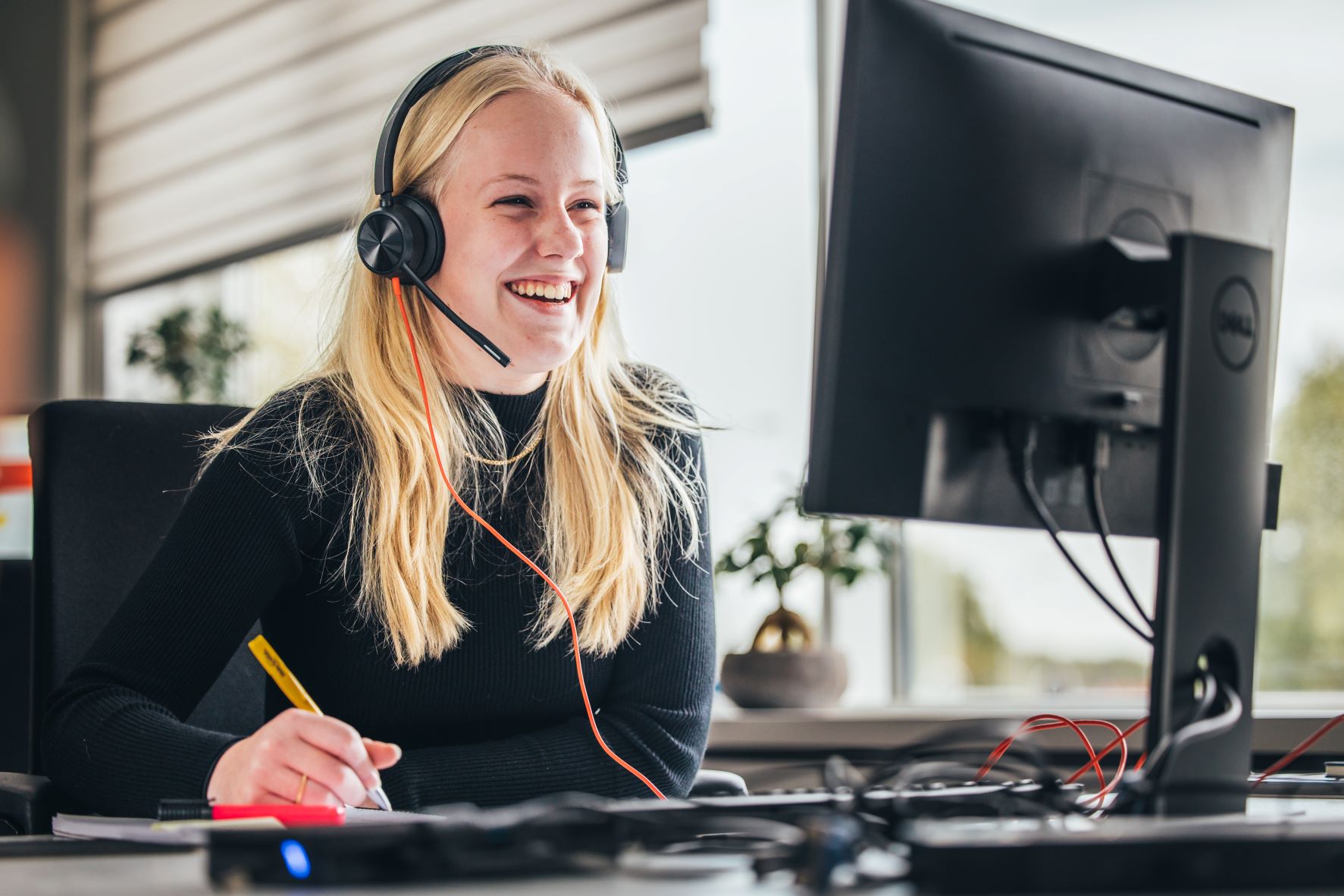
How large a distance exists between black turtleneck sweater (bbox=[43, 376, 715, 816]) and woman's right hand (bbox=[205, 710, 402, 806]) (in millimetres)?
138

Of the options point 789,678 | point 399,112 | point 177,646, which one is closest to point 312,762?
point 177,646

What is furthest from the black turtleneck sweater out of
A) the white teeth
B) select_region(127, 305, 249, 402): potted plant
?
select_region(127, 305, 249, 402): potted plant

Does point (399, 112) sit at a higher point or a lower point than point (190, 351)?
higher

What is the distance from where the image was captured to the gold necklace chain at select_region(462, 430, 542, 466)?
4.21ft

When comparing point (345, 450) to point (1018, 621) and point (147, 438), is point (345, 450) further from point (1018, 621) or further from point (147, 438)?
point (1018, 621)

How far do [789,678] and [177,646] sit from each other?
43.7 inches

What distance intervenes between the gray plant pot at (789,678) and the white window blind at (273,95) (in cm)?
89

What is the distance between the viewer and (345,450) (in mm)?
1241

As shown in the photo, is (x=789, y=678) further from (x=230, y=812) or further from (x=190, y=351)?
(x=190, y=351)

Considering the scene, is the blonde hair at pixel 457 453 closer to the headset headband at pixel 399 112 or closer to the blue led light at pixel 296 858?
the headset headband at pixel 399 112

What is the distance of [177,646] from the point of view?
1.06 m

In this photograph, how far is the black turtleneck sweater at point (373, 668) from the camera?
3.33 feet

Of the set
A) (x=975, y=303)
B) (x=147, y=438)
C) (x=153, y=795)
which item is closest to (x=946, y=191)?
(x=975, y=303)

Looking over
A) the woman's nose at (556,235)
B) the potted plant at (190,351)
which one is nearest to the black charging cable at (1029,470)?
the woman's nose at (556,235)
